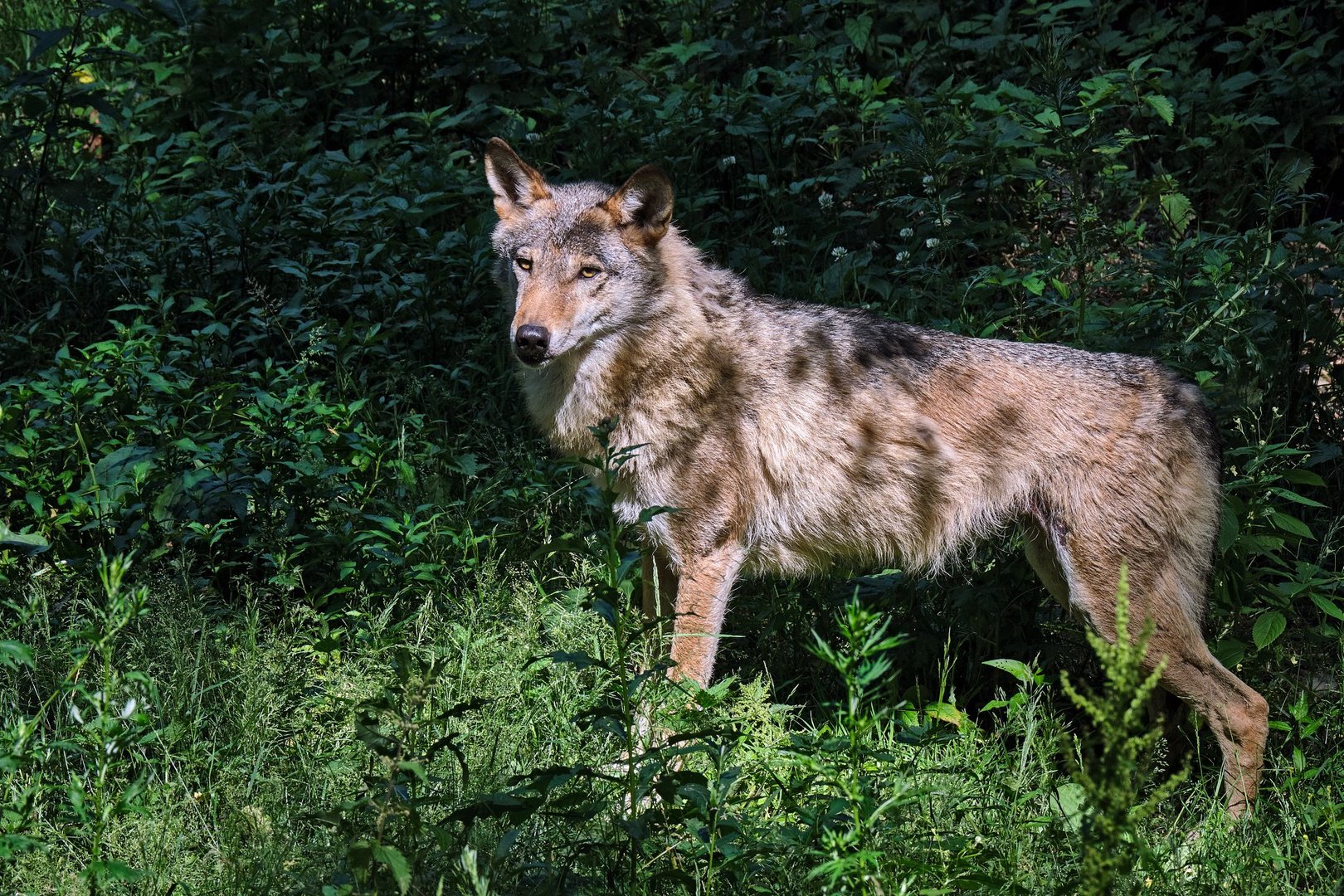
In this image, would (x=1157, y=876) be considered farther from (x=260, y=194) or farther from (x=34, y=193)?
(x=34, y=193)

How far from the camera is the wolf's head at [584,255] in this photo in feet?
17.1

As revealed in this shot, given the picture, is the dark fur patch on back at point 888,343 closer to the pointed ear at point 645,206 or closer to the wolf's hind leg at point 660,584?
Result: the pointed ear at point 645,206

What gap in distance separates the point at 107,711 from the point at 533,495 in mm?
3494

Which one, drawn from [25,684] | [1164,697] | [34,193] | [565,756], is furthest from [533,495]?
[34,193]

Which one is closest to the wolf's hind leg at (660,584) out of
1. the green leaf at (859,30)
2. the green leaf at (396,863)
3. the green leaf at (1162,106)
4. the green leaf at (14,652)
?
the green leaf at (396,863)

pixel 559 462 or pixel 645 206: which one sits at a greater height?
pixel 645 206

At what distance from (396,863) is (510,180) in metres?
3.81

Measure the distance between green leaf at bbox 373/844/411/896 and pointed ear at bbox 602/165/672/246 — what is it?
11.3ft

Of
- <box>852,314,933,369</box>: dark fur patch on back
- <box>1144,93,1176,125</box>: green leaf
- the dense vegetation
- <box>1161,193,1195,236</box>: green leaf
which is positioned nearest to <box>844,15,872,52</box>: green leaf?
the dense vegetation

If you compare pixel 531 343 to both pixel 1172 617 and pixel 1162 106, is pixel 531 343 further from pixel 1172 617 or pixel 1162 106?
pixel 1162 106

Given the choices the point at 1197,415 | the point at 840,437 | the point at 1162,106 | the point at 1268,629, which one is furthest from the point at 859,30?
the point at 1268,629

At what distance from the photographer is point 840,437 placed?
17.5ft

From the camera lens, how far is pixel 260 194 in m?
8.20

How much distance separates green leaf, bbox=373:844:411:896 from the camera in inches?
102
